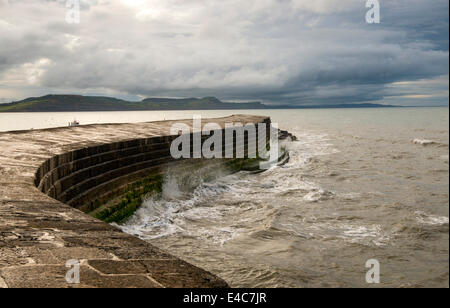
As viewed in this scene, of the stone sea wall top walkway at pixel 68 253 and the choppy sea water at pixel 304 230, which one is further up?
the stone sea wall top walkway at pixel 68 253

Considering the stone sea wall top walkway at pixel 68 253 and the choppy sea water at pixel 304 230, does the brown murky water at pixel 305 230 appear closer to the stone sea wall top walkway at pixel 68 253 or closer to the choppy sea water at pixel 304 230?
the choppy sea water at pixel 304 230

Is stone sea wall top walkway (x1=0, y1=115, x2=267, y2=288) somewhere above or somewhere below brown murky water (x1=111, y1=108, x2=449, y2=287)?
above

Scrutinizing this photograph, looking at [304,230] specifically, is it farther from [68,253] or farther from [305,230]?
[68,253]

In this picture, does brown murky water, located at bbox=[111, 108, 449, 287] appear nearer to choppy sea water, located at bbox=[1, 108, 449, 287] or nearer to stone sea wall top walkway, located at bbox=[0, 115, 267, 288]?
choppy sea water, located at bbox=[1, 108, 449, 287]

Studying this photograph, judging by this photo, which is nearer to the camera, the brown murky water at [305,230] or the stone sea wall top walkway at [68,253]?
the stone sea wall top walkway at [68,253]

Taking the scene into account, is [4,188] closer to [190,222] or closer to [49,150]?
[49,150]

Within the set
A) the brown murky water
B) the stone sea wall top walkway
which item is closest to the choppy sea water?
the brown murky water

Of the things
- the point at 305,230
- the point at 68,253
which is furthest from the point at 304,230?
the point at 68,253

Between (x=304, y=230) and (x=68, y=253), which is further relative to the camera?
(x=304, y=230)

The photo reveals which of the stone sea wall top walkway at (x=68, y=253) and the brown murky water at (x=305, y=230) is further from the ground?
the stone sea wall top walkway at (x=68, y=253)

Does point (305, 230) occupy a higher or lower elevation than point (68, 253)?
lower

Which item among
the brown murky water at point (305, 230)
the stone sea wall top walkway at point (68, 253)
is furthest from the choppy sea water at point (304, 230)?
the stone sea wall top walkway at point (68, 253)

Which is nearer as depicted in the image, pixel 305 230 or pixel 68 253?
pixel 68 253
